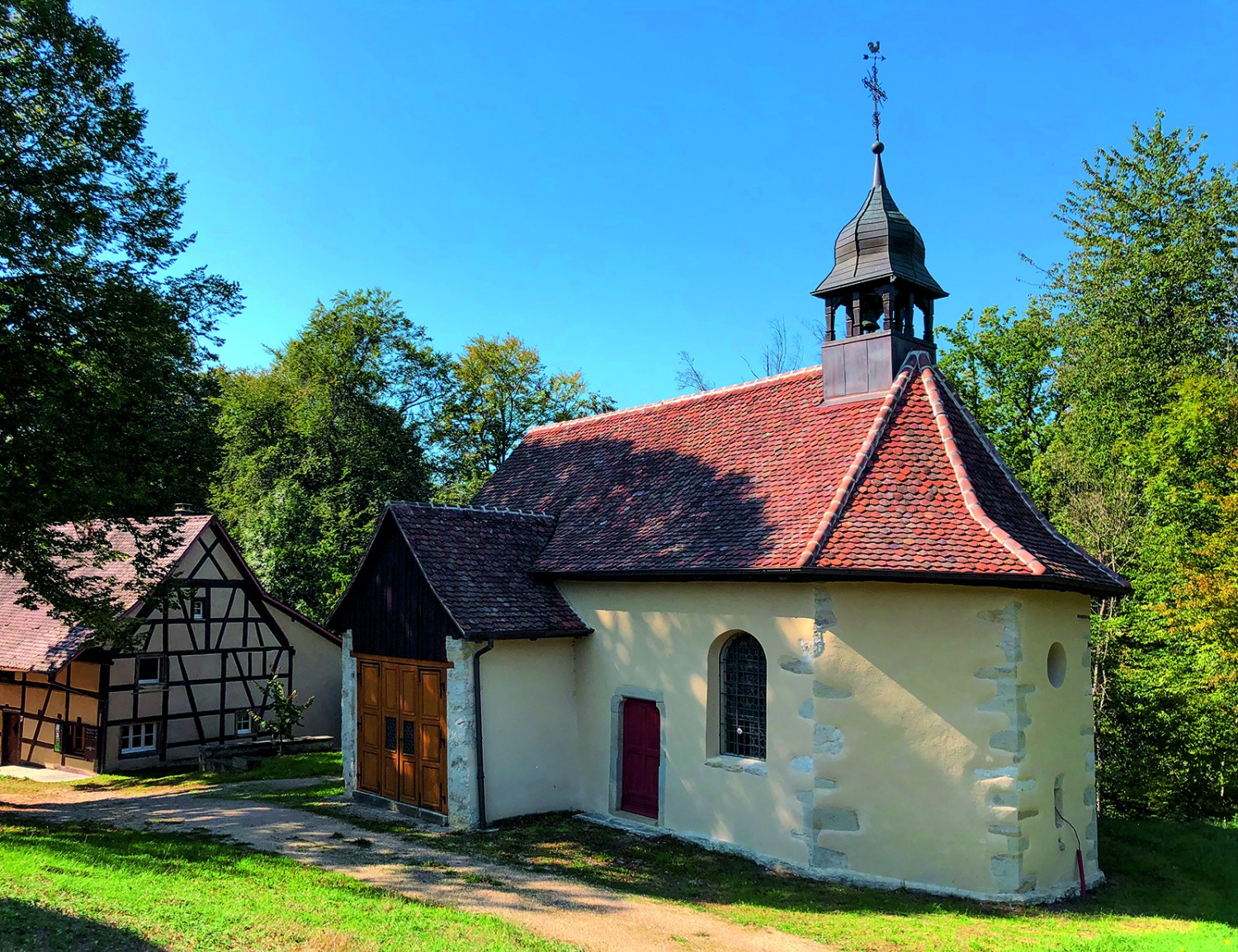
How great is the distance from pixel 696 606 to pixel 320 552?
69.3 ft

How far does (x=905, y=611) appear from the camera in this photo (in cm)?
1221

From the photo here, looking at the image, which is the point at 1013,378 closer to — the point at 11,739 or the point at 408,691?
the point at 408,691

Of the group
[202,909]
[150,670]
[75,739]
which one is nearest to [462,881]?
[202,909]

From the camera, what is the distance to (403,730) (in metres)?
15.8

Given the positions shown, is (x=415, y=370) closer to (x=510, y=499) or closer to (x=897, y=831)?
(x=510, y=499)

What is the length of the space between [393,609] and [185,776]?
29.4 feet

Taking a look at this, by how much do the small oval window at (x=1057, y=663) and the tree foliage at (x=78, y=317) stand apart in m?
14.3

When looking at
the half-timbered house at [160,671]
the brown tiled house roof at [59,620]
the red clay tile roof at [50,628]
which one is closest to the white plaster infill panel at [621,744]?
the brown tiled house roof at [59,620]

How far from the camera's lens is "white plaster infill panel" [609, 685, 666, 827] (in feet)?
47.2

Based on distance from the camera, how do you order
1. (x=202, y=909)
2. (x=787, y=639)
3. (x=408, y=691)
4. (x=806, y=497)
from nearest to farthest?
(x=202, y=909) → (x=787, y=639) → (x=806, y=497) → (x=408, y=691)

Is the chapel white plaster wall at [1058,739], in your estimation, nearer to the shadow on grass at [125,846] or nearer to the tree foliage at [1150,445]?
the tree foliage at [1150,445]

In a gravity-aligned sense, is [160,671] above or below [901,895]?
above

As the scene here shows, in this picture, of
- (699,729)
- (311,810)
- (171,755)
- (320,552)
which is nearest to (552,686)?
(699,729)

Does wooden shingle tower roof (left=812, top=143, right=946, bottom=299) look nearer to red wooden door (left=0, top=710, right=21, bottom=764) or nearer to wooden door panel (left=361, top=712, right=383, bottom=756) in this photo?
wooden door panel (left=361, top=712, right=383, bottom=756)
